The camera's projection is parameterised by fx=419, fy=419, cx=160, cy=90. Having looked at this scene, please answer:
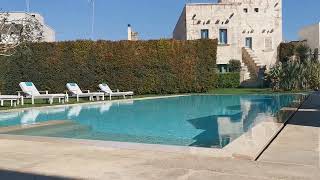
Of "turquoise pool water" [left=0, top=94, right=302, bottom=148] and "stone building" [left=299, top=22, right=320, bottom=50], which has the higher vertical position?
"stone building" [left=299, top=22, right=320, bottom=50]

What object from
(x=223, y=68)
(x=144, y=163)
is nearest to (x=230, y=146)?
(x=144, y=163)

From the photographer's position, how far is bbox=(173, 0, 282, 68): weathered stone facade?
30953mm

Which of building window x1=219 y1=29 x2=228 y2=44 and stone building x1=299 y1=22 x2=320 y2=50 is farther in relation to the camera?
stone building x1=299 y1=22 x2=320 y2=50

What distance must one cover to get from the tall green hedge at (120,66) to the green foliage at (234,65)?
4704mm

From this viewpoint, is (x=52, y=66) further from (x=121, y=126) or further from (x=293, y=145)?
(x=293, y=145)

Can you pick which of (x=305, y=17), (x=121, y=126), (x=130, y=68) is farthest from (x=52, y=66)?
(x=305, y=17)

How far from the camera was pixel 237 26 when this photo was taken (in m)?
31.1

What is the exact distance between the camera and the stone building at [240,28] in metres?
30.9

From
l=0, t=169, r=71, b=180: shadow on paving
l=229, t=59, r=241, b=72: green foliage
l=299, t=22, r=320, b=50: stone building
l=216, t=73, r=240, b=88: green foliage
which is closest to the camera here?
l=0, t=169, r=71, b=180: shadow on paving

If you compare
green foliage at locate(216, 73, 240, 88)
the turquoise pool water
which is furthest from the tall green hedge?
the turquoise pool water

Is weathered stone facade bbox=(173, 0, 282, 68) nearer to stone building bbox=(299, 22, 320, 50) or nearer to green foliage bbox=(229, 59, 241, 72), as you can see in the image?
green foliage bbox=(229, 59, 241, 72)

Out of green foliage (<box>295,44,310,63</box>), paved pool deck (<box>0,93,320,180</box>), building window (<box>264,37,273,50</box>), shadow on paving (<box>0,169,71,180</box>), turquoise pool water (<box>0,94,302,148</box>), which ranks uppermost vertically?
building window (<box>264,37,273,50</box>)

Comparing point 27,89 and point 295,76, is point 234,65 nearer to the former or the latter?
point 295,76

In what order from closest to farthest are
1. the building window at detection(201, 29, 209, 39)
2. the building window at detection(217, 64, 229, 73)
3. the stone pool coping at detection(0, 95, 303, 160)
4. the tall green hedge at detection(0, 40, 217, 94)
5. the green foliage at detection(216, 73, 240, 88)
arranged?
the stone pool coping at detection(0, 95, 303, 160) → the tall green hedge at detection(0, 40, 217, 94) → the green foliage at detection(216, 73, 240, 88) → the building window at detection(217, 64, 229, 73) → the building window at detection(201, 29, 209, 39)
